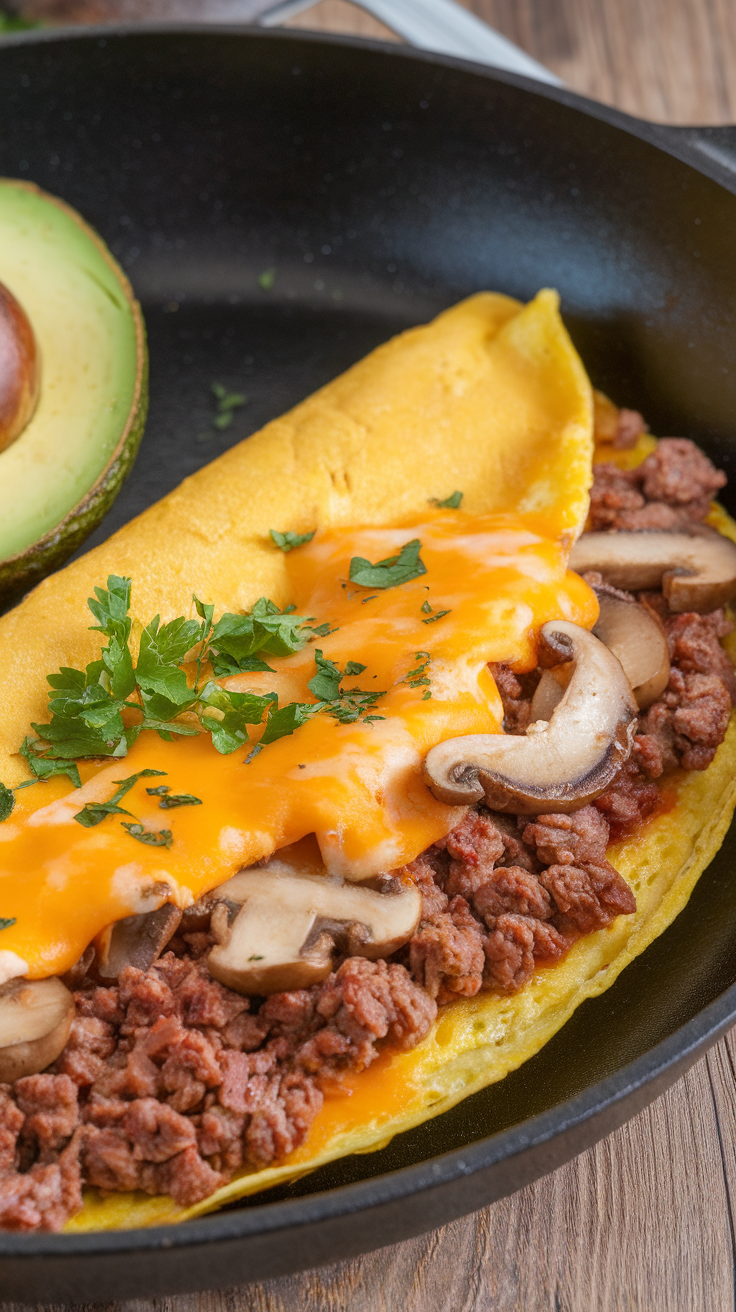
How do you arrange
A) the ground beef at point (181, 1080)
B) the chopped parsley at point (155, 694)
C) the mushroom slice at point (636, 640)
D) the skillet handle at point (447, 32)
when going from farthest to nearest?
the skillet handle at point (447, 32)
the mushroom slice at point (636, 640)
the chopped parsley at point (155, 694)
the ground beef at point (181, 1080)

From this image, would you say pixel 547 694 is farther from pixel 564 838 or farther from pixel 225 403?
pixel 225 403

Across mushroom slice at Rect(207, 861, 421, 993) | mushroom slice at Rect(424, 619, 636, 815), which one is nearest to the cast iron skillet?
mushroom slice at Rect(424, 619, 636, 815)

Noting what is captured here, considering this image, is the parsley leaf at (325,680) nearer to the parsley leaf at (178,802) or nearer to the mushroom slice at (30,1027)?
the parsley leaf at (178,802)

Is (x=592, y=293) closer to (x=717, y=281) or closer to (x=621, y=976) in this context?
(x=717, y=281)

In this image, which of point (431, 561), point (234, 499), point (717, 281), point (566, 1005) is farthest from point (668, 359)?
point (566, 1005)

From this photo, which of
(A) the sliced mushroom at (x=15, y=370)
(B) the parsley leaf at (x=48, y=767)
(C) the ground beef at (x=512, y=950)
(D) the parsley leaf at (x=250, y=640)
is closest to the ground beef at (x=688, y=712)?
(C) the ground beef at (x=512, y=950)
